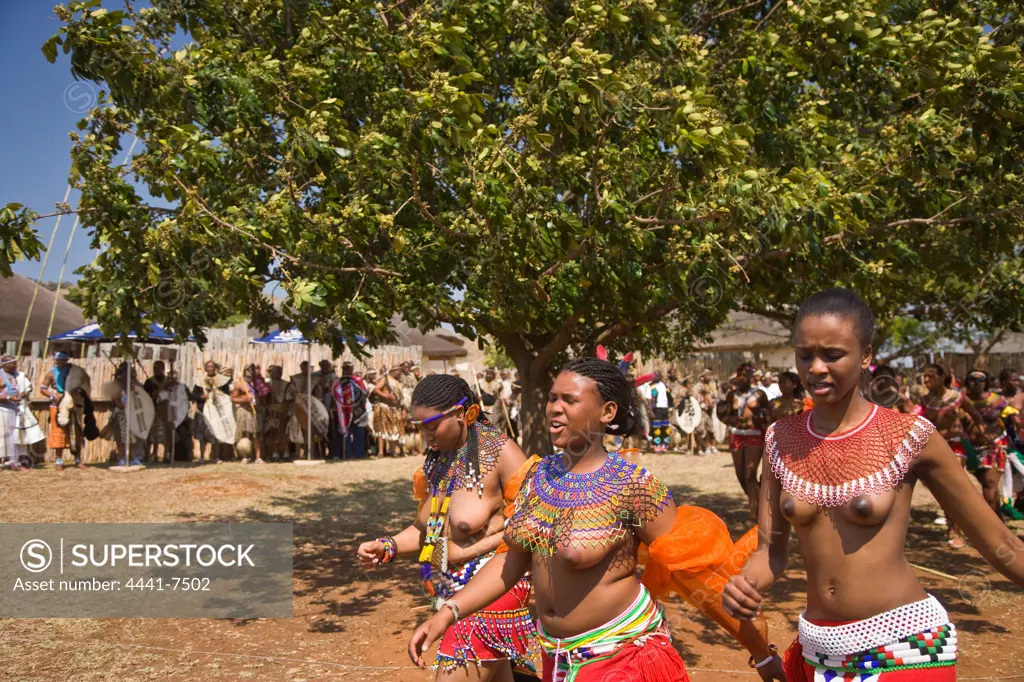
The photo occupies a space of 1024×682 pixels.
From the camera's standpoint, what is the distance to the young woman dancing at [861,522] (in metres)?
2.78

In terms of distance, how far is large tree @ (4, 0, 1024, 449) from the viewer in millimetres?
6219

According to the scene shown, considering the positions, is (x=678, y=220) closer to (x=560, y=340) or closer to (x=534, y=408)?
(x=560, y=340)

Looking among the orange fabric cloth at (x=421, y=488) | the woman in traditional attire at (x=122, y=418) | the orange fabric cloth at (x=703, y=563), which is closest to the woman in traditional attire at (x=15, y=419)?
the woman in traditional attire at (x=122, y=418)

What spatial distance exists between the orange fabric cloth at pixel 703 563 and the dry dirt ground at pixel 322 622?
2.70 m

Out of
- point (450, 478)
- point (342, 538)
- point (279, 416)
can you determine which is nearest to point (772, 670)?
point (450, 478)

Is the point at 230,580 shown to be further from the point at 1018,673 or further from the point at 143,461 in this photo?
the point at 143,461

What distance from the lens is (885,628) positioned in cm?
279

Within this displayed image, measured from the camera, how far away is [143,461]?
56.7 feet

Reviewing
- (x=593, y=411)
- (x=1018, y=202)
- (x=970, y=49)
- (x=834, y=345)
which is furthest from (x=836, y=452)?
(x=1018, y=202)

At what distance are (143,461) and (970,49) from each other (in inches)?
621

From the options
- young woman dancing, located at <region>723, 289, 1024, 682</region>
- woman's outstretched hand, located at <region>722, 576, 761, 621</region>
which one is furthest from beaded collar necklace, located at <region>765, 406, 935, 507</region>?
woman's outstretched hand, located at <region>722, 576, 761, 621</region>

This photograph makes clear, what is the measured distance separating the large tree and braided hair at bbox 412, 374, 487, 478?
1.92 m

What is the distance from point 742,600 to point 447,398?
200cm

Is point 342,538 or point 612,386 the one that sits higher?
point 612,386
